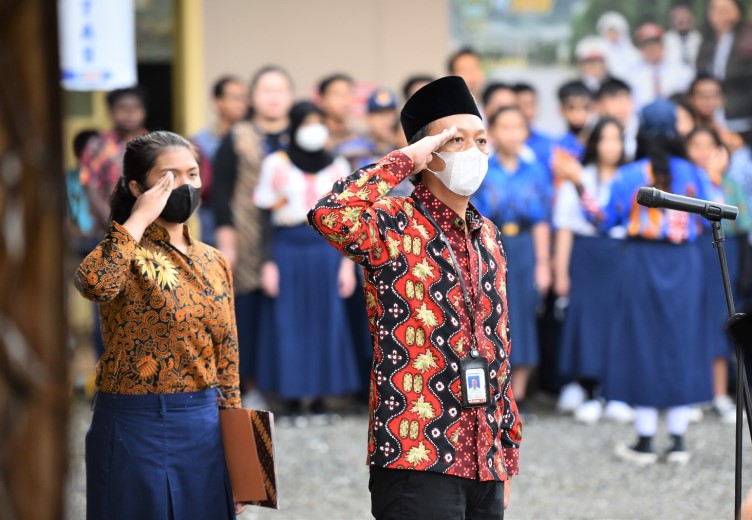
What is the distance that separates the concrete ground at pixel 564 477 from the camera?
6.18 meters

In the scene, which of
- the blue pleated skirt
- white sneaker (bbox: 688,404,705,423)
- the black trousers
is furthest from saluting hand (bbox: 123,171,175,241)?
white sneaker (bbox: 688,404,705,423)

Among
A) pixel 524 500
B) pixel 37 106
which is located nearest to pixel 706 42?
pixel 524 500

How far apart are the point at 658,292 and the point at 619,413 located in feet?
5.44

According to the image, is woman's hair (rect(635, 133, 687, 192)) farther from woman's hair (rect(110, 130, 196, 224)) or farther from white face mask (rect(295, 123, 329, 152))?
woman's hair (rect(110, 130, 196, 224))

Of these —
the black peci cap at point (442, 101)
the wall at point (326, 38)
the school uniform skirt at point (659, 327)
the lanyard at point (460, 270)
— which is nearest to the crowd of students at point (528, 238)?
the school uniform skirt at point (659, 327)

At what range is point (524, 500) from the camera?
6363 mm

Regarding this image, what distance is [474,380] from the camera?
11.3ft

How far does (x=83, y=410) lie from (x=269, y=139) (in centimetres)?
233

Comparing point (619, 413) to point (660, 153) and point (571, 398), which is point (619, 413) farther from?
point (660, 153)

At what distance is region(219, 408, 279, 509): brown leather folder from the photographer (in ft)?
12.7

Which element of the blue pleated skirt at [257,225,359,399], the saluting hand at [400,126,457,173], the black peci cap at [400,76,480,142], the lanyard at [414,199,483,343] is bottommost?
the blue pleated skirt at [257,225,359,399]

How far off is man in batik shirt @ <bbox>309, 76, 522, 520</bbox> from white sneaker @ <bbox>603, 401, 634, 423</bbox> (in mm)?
5187

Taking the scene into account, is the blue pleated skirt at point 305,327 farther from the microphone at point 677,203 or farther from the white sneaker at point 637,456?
the microphone at point 677,203

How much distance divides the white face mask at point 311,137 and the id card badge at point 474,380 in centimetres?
492
